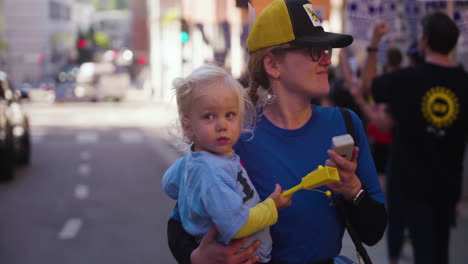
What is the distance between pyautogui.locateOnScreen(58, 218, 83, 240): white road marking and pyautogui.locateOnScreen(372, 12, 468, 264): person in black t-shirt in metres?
5.38

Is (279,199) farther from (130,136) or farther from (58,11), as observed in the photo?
(58,11)

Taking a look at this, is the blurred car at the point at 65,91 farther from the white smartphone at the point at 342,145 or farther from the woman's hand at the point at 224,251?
the white smartphone at the point at 342,145

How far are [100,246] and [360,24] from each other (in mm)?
3629

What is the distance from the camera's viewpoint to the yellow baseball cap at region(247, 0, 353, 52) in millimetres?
2383

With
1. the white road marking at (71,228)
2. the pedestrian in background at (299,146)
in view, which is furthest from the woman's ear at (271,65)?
the white road marking at (71,228)

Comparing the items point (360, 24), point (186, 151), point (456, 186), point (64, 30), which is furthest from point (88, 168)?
point (64, 30)

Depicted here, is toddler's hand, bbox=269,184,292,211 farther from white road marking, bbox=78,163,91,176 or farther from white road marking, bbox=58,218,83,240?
white road marking, bbox=78,163,91,176

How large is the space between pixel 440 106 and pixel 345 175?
232 centimetres

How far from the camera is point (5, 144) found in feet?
43.9

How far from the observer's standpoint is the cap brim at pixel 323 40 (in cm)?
236

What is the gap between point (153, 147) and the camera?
21.2 meters

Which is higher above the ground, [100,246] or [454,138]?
[454,138]

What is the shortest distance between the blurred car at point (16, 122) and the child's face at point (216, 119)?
40.2 ft

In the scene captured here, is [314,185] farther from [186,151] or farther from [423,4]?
[423,4]
